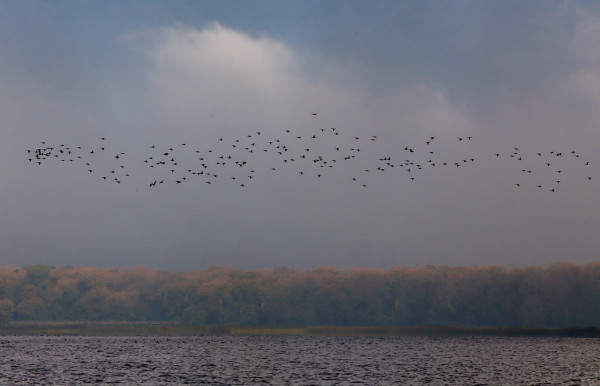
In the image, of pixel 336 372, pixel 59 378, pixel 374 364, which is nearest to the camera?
pixel 59 378

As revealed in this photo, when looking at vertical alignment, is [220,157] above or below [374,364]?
above

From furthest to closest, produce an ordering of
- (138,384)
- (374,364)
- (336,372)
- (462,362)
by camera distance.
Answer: (462,362)
(374,364)
(336,372)
(138,384)

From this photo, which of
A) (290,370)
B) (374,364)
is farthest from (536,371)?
(290,370)

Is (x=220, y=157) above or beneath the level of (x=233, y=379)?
above

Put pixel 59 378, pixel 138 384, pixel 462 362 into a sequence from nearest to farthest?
pixel 138 384
pixel 59 378
pixel 462 362

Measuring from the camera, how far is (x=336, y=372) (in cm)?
11481

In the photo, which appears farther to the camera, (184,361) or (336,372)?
(184,361)

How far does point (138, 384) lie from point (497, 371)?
69388mm

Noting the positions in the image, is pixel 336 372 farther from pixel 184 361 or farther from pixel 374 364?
pixel 184 361

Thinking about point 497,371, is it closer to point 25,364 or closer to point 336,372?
point 336,372

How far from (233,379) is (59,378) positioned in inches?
1116

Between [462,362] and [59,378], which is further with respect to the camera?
[462,362]

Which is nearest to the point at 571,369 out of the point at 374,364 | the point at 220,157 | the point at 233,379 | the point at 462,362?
the point at 462,362

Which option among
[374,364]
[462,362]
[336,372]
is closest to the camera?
[336,372]
